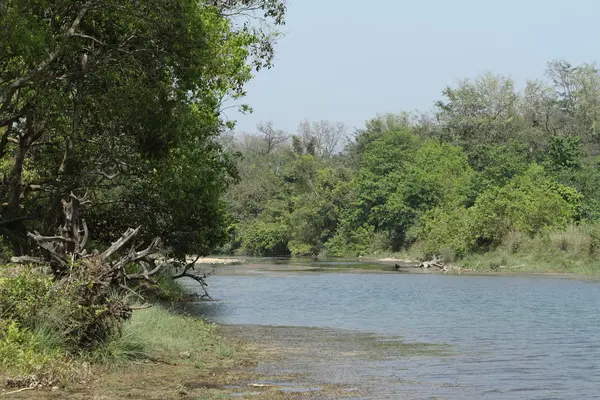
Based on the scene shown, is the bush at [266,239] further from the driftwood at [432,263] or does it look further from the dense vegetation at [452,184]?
the driftwood at [432,263]

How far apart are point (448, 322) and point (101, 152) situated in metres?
11.4

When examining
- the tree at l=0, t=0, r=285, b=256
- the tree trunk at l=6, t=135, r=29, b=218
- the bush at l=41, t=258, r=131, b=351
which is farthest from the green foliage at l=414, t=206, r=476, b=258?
the bush at l=41, t=258, r=131, b=351

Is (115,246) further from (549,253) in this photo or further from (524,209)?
(524,209)

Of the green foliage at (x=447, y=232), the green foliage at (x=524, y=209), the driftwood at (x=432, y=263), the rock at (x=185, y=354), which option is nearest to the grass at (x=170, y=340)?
the rock at (x=185, y=354)

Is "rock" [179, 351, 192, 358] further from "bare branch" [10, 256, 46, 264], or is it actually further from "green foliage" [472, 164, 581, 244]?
"green foliage" [472, 164, 581, 244]

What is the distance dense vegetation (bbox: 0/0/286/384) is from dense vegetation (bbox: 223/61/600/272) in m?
33.5

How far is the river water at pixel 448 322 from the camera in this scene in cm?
1505

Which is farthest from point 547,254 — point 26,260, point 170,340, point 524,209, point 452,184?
point 26,260

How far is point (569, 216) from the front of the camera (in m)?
59.8

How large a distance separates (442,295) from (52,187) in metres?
19.2

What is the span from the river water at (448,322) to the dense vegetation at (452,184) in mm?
12225

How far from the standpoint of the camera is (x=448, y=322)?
26344 millimetres

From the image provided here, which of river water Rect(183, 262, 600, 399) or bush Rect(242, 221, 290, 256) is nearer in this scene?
river water Rect(183, 262, 600, 399)

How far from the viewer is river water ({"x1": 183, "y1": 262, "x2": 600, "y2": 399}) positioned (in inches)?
593
